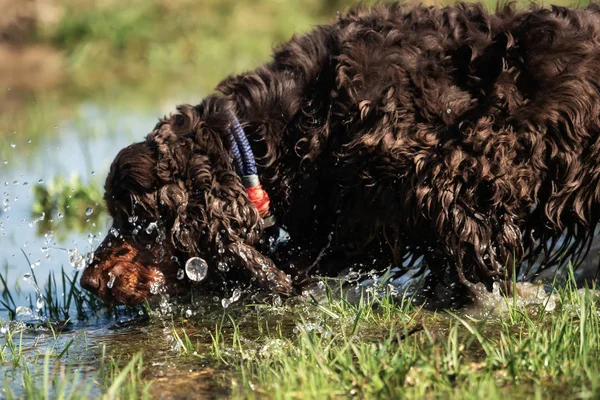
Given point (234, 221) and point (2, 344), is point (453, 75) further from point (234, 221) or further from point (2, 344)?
point (2, 344)

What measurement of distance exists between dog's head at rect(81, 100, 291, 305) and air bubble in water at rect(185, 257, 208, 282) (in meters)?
0.03

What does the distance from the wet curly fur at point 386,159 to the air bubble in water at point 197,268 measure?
0.13 feet

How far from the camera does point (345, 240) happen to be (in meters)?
4.23

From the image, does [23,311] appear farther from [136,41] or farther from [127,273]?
[136,41]

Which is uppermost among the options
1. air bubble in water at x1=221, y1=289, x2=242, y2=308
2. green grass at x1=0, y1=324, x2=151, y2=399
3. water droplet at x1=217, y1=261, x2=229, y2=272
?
water droplet at x1=217, y1=261, x2=229, y2=272

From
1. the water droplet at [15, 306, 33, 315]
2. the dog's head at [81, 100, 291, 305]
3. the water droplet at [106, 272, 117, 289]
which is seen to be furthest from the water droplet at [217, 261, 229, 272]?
the water droplet at [15, 306, 33, 315]

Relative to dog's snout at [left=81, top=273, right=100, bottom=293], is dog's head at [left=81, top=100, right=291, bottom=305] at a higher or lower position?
higher

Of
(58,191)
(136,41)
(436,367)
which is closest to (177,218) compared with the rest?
(436,367)

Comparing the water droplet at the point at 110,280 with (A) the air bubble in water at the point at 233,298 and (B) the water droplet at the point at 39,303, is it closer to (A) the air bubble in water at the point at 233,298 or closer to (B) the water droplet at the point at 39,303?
(A) the air bubble in water at the point at 233,298

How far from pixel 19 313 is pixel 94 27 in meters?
8.94

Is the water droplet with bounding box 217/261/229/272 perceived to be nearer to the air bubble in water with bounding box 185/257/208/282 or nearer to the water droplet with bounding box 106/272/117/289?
the air bubble in water with bounding box 185/257/208/282

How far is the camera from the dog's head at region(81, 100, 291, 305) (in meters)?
4.14

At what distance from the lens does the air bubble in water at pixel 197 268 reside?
4.22 metres

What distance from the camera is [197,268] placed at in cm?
423
